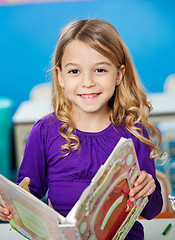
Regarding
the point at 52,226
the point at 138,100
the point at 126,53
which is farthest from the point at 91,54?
the point at 52,226

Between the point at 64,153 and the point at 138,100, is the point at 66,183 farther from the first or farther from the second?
the point at 138,100

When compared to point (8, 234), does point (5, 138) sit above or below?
below

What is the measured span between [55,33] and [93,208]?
4443 mm

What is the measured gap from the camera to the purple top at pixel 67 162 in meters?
1.27

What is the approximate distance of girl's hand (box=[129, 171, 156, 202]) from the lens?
1039 mm

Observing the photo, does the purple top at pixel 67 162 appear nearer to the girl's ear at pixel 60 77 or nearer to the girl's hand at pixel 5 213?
the girl's ear at pixel 60 77

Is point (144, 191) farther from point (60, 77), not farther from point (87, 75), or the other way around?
point (60, 77)

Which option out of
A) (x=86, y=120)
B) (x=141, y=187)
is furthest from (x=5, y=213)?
(x=86, y=120)

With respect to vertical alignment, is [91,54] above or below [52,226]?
above

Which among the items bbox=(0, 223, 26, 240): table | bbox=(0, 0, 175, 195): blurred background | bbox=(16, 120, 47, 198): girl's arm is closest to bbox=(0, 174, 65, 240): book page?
bbox=(0, 223, 26, 240): table

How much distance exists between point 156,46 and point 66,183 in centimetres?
417

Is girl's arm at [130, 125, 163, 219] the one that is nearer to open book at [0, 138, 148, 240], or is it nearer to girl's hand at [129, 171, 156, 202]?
girl's hand at [129, 171, 156, 202]

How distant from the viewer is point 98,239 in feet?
3.09

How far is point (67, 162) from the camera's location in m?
1.29
